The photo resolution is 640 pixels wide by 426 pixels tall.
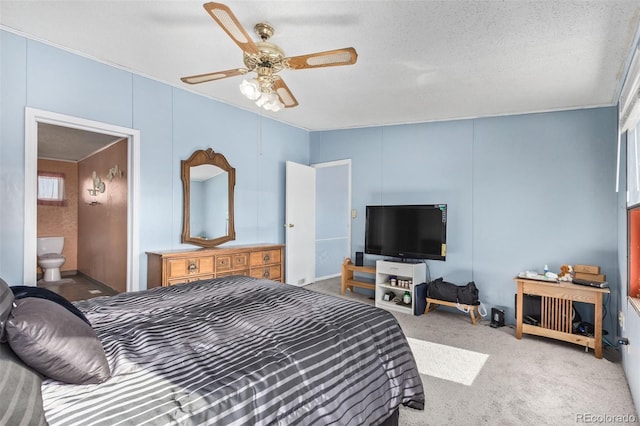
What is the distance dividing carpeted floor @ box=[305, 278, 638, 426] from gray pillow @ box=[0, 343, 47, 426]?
5.93 feet

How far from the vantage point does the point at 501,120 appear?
3.98 metres

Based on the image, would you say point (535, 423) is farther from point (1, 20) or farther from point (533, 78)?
point (1, 20)

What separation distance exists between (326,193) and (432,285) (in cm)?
309

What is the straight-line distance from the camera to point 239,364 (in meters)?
1.22

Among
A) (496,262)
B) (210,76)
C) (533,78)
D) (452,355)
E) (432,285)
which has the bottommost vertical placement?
(452,355)

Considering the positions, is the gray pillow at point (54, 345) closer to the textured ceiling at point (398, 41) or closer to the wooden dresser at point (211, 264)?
the textured ceiling at point (398, 41)

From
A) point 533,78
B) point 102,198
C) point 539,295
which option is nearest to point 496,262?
point 539,295

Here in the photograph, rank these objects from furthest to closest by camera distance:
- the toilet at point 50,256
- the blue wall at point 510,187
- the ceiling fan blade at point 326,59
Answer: the toilet at point 50,256 < the blue wall at point 510,187 < the ceiling fan blade at point 326,59

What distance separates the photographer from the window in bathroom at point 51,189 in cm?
616

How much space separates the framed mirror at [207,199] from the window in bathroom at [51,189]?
440cm

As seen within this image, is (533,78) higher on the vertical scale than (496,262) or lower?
higher

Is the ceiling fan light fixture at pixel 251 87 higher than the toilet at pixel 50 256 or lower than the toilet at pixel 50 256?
higher

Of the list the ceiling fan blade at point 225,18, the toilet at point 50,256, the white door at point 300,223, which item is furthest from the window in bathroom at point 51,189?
the ceiling fan blade at point 225,18

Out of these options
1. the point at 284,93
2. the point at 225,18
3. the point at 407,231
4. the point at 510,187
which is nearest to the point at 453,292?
the point at 407,231
